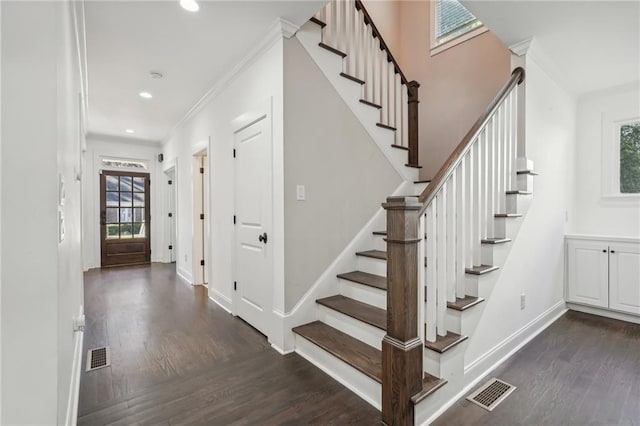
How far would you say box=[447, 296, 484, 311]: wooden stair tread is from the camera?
1886mm

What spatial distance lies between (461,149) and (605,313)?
289 centimetres

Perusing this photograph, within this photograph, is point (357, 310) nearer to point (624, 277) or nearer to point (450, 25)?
point (624, 277)

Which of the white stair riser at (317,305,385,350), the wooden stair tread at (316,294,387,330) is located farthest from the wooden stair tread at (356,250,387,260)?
the white stair riser at (317,305,385,350)

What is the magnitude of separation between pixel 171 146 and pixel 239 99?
3358mm

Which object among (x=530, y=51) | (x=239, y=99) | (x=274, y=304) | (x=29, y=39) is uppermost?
(x=530, y=51)

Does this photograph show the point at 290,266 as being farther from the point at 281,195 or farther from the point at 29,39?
the point at 29,39

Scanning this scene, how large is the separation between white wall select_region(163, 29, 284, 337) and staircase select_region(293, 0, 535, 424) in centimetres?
47

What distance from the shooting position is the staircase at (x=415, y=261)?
1.59 metres

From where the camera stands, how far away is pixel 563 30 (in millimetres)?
2367

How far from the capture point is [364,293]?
2.53 meters

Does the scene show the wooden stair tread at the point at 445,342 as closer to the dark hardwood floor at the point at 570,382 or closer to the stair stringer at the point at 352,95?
the dark hardwood floor at the point at 570,382

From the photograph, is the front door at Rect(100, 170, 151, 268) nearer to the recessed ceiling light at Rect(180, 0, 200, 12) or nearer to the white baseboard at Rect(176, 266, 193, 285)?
the white baseboard at Rect(176, 266, 193, 285)

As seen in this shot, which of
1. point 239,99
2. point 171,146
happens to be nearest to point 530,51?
point 239,99

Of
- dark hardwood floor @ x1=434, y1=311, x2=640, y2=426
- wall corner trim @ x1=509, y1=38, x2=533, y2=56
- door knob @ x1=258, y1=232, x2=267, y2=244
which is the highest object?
wall corner trim @ x1=509, y1=38, x2=533, y2=56
